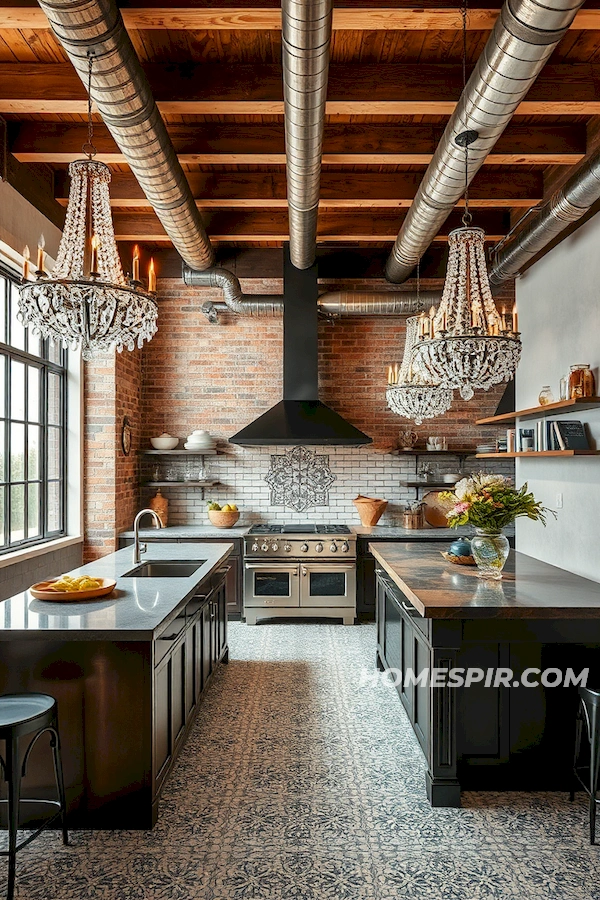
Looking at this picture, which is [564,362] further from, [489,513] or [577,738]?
[577,738]

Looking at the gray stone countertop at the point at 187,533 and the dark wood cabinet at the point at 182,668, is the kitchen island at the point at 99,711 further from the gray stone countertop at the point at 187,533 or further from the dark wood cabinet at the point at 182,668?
the gray stone countertop at the point at 187,533

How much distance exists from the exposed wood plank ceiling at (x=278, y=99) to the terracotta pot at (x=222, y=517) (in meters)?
3.14

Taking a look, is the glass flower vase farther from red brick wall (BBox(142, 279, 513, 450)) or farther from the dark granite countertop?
red brick wall (BBox(142, 279, 513, 450))

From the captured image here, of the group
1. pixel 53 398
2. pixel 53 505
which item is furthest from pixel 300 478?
pixel 53 398

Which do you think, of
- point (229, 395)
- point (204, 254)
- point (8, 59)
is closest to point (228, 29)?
point (8, 59)

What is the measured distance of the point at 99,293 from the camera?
2.57m

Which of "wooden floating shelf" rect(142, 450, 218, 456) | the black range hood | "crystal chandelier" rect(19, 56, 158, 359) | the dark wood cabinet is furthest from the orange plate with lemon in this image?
"wooden floating shelf" rect(142, 450, 218, 456)

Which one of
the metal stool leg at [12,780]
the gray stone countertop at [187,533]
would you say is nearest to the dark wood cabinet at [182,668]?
the metal stool leg at [12,780]

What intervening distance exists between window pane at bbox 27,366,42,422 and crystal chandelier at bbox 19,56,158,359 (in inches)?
102

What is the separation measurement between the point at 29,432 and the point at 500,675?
13.1ft

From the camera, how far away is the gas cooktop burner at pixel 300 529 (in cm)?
650

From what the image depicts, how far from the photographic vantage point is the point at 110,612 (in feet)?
9.45

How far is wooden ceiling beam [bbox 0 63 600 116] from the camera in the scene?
3.44 m

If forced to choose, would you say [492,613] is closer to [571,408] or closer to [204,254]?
[571,408]
